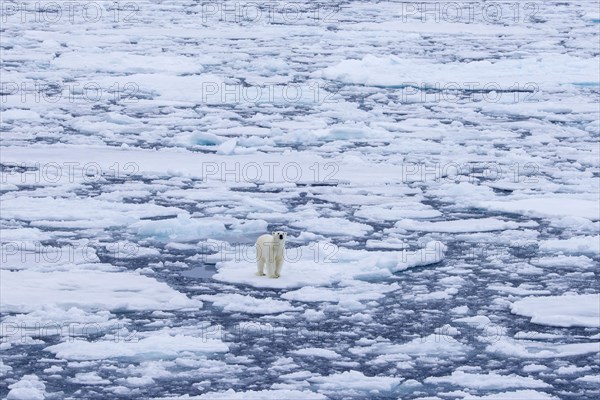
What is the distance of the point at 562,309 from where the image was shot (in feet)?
18.8

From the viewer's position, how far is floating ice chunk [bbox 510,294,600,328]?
5.55 m

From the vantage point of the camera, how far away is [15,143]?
9.45 meters

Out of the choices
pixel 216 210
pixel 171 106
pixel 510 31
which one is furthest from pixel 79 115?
pixel 510 31

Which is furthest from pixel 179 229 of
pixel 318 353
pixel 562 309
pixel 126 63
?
pixel 126 63

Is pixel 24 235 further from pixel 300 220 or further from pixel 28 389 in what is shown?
pixel 28 389

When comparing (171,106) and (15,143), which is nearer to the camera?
(15,143)

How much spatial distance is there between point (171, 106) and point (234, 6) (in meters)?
7.71

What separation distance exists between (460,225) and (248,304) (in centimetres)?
193

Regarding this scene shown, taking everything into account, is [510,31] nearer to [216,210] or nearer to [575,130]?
[575,130]

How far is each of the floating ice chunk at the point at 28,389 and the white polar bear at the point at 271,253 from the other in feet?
5.18

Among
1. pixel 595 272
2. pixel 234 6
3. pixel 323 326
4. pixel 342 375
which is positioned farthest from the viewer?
pixel 234 6

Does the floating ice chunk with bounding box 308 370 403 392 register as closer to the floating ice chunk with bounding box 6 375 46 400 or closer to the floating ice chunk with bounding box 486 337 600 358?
the floating ice chunk with bounding box 486 337 600 358

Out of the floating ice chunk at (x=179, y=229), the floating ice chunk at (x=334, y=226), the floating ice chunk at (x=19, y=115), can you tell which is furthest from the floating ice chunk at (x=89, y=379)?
the floating ice chunk at (x=19, y=115)

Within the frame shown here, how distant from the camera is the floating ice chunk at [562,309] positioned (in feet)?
18.2
